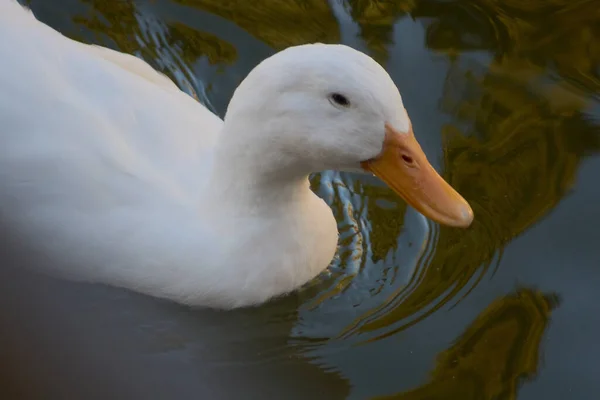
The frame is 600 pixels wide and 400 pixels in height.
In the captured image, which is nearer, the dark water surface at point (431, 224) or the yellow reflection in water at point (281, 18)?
the dark water surface at point (431, 224)

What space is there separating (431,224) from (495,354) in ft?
1.86

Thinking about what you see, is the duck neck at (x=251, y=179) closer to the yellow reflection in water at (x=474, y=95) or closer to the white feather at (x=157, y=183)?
the white feather at (x=157, y=183)

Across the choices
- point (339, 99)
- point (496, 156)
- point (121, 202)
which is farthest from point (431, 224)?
point (121, 202)

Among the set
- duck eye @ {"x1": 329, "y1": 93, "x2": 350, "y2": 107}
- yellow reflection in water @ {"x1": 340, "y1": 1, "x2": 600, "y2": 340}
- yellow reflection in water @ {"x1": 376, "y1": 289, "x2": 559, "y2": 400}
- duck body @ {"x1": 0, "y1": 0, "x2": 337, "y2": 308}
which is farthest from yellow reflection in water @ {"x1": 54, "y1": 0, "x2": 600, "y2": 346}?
duck eye @ {"x1": 329, "y1": 93, "x2": 350, "y2": 107}

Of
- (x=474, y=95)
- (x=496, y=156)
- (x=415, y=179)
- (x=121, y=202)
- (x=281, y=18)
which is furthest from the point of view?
(x=281, y=18)

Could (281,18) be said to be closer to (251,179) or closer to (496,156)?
(496,156)

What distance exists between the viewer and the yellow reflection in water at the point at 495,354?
2.62m

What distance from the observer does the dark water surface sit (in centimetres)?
267

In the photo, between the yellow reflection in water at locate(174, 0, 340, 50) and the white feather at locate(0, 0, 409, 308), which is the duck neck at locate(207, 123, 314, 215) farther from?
the yellow reflection in water at locate(174, 0, 340, 50)

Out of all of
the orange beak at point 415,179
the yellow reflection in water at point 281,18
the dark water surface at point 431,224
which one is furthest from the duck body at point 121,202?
the yellow reflection in water at point 281,18

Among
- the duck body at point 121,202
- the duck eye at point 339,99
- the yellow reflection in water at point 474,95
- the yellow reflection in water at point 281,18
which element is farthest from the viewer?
the yellow reflection in water at point 281,18

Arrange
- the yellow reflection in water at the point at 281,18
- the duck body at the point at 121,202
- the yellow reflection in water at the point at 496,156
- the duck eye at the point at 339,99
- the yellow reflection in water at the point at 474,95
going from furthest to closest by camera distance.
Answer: the yellow reflection in water at the point at 281,18
the yellow reflection in water at the point at 474,95
the yellow reflection in water at the point at 496,156
the duck body at the point at 121,202
the duck eye at the point at 339,99

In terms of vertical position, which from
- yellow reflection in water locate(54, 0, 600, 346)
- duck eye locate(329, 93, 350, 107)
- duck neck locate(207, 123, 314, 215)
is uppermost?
yellow reflection in water locate(54, 0, 600, 346)

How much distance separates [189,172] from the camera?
280 centimetres
